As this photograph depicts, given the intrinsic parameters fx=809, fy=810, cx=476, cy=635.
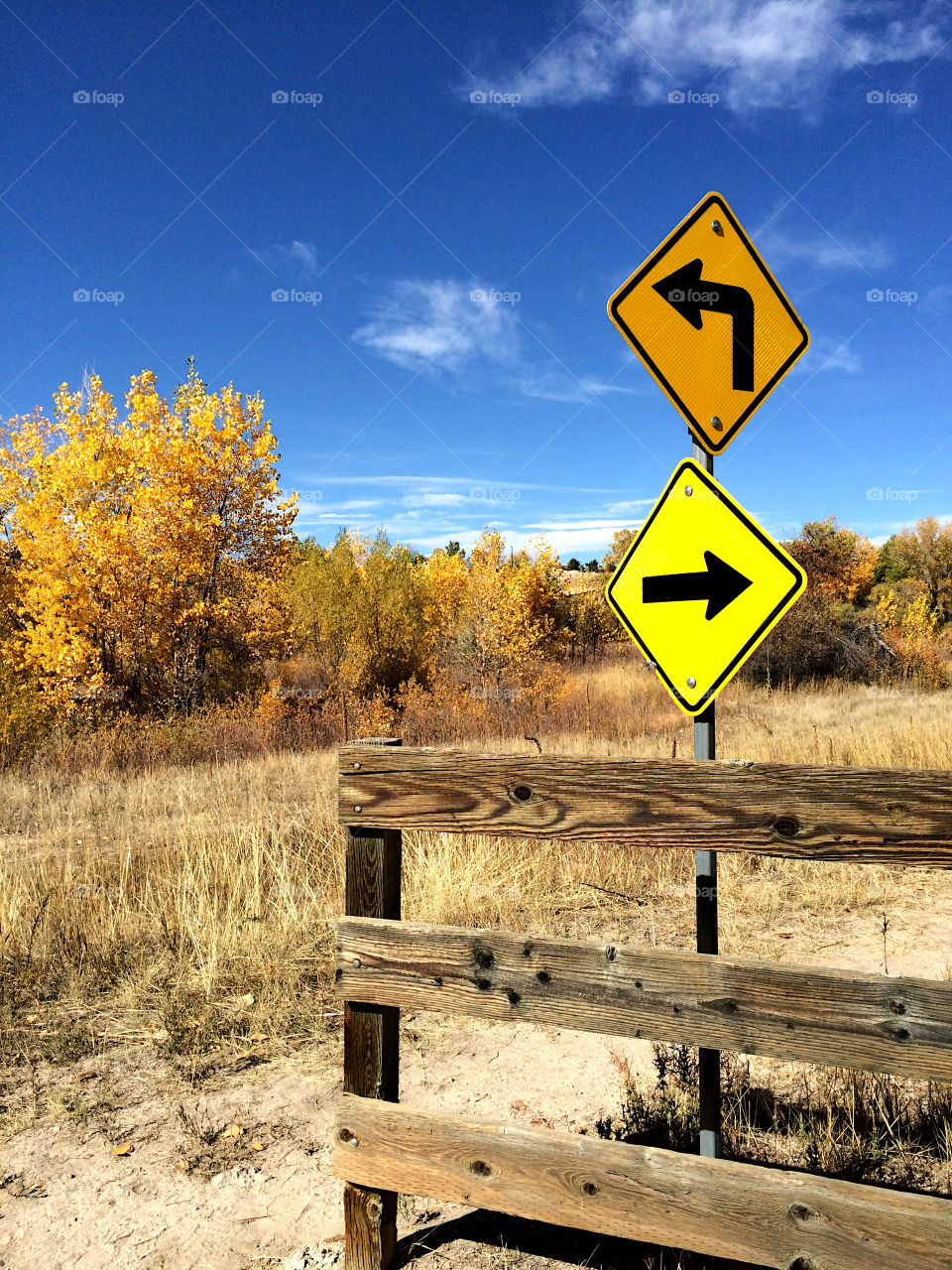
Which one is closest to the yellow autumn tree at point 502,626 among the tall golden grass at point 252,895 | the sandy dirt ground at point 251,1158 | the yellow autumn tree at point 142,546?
the yellow autumn tree at point 142,546

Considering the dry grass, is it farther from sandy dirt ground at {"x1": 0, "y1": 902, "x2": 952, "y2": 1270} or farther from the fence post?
the fence post

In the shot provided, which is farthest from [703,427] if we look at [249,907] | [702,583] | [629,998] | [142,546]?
[142,546]

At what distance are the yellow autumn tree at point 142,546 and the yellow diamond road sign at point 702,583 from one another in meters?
17.6

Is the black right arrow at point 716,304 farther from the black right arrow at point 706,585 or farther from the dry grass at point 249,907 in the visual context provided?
the dry grass at point 249,907

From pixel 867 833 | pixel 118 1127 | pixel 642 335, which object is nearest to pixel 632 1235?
pixel 867 833

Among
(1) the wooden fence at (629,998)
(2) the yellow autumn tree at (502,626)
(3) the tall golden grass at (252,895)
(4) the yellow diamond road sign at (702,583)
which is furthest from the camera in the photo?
(2) the yellow autumn tree at (502,626)

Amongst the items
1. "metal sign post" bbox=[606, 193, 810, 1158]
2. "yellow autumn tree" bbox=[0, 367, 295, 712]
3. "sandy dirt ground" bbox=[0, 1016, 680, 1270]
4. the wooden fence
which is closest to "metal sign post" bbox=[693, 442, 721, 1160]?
"metal sign post" bbox=[606, 193, 810, 1158]

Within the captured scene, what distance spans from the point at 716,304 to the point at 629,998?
2.51 m

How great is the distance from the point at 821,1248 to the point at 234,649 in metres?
21.0

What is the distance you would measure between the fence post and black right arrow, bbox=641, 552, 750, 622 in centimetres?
121

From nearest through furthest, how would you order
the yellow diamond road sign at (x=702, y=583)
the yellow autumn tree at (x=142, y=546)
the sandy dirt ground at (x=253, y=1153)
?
the yellow diamond road sign at (x=702, y=583), the sandy dirt ground at (x=253, y=1153), the yellow autumn tree at (x=142, y=546)

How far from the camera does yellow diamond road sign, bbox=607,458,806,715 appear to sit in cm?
290

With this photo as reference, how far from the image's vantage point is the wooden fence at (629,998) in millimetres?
2150

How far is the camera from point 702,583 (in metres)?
3.01
